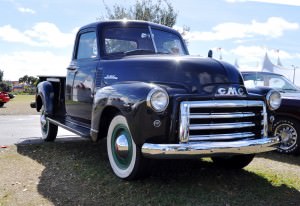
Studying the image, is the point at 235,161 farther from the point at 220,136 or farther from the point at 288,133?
the point at 288,133

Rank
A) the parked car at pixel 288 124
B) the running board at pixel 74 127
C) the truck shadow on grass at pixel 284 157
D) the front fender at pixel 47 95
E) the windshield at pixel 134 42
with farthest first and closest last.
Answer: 1. the front fender at pixel 47 95
2. the parked car at pixel 288 124
3. the truck shadow on grass at pixel 284 157
4. the windshield at pixel 134 42
5. the running board at pixel 74 127

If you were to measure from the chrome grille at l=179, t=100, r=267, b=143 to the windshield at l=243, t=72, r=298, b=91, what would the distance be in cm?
359

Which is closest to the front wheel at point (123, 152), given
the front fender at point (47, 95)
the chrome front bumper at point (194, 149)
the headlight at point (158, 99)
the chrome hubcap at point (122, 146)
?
the chrome hubcap at point (122, 146)

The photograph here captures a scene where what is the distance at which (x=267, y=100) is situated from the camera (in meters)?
4.36

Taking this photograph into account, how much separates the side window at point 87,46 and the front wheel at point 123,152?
1576 mm

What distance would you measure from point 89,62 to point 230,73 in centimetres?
229

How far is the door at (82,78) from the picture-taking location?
209 inches

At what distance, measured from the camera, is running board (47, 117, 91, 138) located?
4.97 m

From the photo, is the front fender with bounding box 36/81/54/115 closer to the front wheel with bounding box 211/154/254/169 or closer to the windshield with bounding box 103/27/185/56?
the windshield with bounding box 103/27/185/56

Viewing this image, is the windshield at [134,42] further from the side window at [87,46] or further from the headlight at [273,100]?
the headlight at [273,100]

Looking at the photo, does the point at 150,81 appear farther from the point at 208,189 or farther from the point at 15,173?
the point at 15,173

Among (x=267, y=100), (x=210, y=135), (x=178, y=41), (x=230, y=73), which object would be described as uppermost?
(x=178, y=41)

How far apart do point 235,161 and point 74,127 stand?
2.56 metres

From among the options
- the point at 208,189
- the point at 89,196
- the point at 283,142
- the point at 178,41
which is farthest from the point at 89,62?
the point at 283,142
